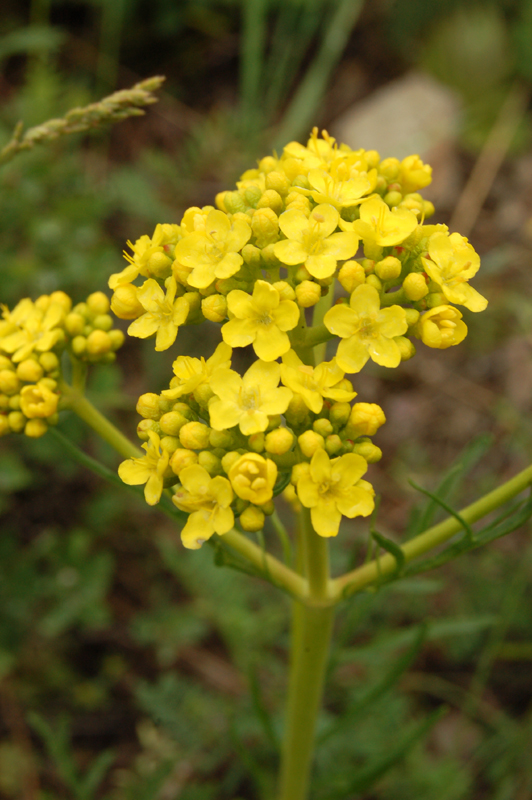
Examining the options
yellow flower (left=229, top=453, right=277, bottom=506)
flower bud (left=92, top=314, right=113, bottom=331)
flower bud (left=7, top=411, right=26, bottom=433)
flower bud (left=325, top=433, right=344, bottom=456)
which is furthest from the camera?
flower bud (left=92, top=314, right=113, bottom=331)

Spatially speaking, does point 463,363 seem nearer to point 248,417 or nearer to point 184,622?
point 184,622

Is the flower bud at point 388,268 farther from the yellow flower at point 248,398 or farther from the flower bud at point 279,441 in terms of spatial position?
the flower bud at point 279,441

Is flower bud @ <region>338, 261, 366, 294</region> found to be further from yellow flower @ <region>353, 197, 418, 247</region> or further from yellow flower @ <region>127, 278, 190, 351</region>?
yellow flower @ <region>127, 278, 190, 351</region>

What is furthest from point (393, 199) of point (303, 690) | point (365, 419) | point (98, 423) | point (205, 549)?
point (205, 549)

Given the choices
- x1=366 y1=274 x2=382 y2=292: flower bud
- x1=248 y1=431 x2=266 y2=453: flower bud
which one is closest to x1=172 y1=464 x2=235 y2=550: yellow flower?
x1=248 y1=431 x2=266 y2=453: flower bud

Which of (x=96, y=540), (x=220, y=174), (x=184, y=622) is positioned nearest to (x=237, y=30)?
(x=220, y=174)
